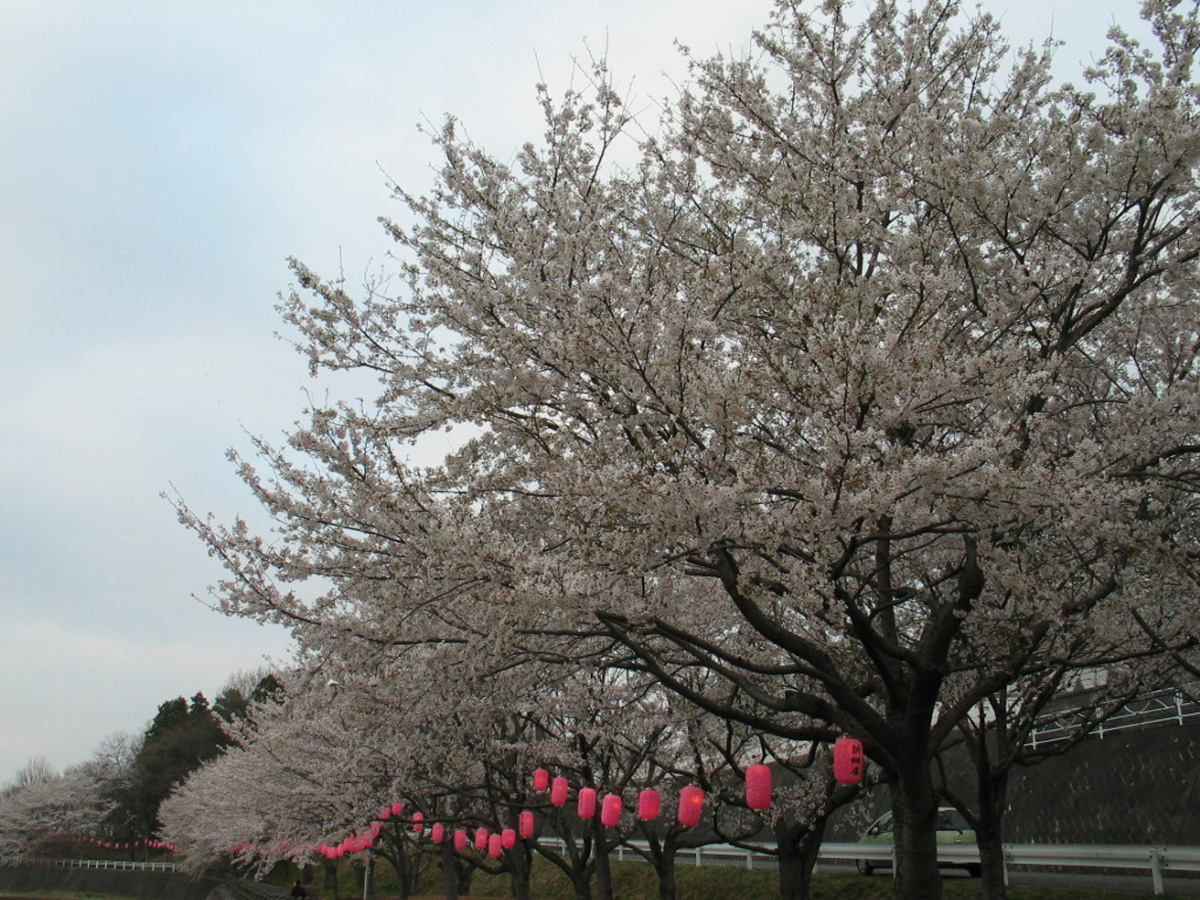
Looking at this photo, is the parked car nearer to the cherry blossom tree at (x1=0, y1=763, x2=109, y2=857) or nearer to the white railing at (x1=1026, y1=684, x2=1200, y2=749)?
the white railing at (x1=1026, y1=684, x2=1200, y2=749)

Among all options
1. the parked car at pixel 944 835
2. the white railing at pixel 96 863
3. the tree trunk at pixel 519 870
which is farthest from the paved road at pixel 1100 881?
the white railing at pixel 96 863

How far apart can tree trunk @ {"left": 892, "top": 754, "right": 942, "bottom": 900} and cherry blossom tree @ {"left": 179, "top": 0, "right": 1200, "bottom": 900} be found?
0.02 metres

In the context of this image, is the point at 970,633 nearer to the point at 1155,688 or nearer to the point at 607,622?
the point at 607,622

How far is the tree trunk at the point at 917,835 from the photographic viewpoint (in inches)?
252

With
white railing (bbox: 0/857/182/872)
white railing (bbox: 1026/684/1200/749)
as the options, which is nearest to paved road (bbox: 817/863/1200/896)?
white railing (bbox: 1026/684/1200/749)

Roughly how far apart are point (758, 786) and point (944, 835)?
31.8 ft

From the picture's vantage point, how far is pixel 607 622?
606 centimetres

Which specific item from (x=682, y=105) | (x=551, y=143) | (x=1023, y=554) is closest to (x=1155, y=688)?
(x=1023, y=554)

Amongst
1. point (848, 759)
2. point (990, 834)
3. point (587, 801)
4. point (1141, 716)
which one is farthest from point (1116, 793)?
point (848, 759)

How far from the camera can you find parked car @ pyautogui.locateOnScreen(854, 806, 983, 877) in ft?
48.0

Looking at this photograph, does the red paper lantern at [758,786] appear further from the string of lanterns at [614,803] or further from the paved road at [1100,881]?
the paved road at [1100,881]

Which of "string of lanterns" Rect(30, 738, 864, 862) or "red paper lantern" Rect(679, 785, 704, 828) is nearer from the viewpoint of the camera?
"string of lanterns" Rect(30, 738, 864, 862)

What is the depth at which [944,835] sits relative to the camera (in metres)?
15.2

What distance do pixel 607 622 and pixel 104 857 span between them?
6550 centimetres
